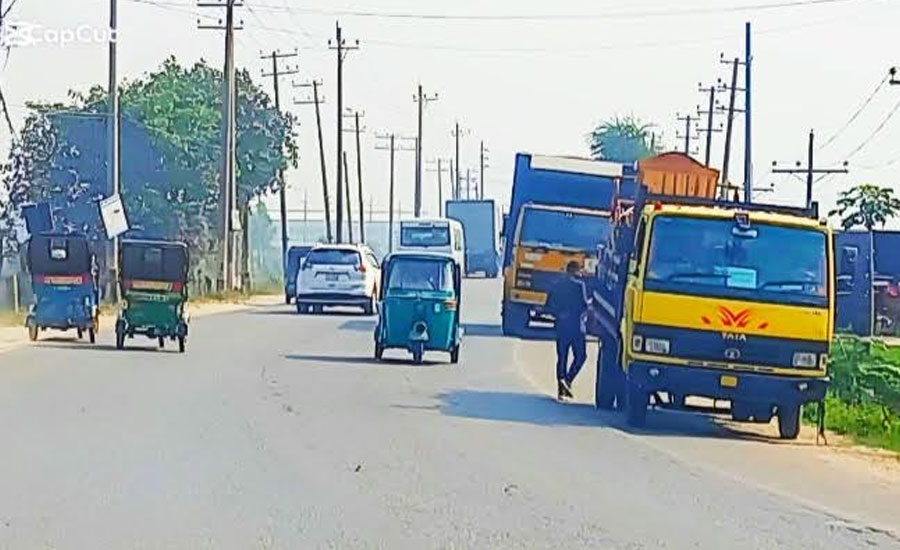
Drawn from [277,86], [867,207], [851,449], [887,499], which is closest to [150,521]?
[887,499]

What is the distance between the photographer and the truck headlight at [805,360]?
20672 millimetres

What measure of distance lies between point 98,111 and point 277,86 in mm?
11184

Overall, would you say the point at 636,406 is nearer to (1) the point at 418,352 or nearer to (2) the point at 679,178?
(2) the point at 679,178

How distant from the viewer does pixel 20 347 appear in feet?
108

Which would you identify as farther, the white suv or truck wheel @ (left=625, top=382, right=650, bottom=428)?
the white suv

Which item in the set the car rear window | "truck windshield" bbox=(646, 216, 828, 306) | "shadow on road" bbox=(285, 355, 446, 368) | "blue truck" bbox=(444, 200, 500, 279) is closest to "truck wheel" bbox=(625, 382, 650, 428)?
"truck windshield" bbox=(646, 216, 828, 306)

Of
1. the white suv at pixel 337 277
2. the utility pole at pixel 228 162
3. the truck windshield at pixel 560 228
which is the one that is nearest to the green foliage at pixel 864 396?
the truck windshield at pixel 560 228

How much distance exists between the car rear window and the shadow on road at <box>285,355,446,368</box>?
51.1ft

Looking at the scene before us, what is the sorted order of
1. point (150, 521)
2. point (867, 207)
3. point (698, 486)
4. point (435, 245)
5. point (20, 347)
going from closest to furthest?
point (150, 521), point (698, 486), point (20, 347), point (867, 207), point (435, 245)

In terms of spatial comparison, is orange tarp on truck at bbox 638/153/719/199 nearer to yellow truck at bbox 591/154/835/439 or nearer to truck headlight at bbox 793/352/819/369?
yellow truck at bbox 591/154/835/439

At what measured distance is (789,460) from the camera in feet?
63.3

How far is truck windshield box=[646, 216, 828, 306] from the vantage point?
20703mm

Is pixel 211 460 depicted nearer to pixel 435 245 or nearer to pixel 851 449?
pixel 851 449

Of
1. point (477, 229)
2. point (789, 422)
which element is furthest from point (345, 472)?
point (477, 229)
